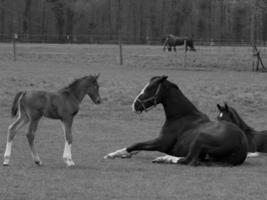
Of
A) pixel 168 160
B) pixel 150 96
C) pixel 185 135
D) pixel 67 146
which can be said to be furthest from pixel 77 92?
pixel 185 135

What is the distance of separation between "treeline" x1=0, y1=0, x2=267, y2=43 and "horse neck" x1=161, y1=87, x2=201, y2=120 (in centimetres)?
6956

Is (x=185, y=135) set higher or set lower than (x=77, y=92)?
lower

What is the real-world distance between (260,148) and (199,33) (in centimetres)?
7016

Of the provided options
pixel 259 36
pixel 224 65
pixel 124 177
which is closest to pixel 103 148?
pixel 124 177

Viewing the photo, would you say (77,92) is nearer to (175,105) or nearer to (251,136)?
(175,105)

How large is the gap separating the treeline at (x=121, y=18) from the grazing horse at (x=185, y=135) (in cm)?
6960

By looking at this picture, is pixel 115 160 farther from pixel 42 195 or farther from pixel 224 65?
pixel 224 65

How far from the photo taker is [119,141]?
1518 cm

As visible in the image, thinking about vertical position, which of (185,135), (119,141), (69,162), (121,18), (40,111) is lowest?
(119,141)

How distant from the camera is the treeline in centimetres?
8306

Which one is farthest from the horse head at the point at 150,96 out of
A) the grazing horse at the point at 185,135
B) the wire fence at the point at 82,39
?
the wire fence at the point at 82,39

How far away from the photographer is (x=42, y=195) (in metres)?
8.45

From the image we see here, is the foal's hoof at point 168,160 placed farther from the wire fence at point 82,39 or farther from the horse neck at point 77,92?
the wire fence at point 82,39

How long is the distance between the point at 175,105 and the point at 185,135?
25.9 inches
